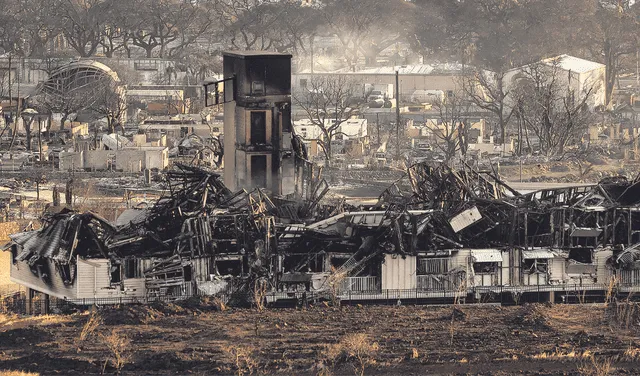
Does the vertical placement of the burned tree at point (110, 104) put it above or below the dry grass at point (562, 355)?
above

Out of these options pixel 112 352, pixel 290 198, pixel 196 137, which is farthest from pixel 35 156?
pixel 112 352

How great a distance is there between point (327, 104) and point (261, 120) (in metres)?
24.8

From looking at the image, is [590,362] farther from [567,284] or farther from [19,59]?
[19,59]

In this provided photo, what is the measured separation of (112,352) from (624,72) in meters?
66.7

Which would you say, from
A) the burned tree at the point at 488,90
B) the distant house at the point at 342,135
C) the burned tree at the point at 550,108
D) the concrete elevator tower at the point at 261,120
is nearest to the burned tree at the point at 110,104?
the distant house at the point at 342,135

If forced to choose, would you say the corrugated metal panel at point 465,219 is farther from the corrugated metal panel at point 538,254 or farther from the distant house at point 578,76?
the distant house at point 578,76

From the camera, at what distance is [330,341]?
32.2m

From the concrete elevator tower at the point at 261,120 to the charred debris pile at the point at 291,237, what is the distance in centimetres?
345

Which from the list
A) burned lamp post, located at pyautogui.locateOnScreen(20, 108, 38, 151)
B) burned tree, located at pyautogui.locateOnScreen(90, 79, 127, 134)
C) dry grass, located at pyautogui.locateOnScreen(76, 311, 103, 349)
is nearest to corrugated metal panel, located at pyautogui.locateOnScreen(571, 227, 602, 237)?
dry grass, located at pyautogui.locateOnScreen(76, 311, 103, 349)

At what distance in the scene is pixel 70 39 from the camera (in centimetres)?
9075

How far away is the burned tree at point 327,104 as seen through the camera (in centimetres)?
5953

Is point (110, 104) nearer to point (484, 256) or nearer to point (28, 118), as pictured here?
point (28, 118)

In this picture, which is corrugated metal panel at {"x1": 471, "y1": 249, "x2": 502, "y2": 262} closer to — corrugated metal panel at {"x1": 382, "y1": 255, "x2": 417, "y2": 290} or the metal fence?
the metal fence


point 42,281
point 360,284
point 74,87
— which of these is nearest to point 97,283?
point 42,281
